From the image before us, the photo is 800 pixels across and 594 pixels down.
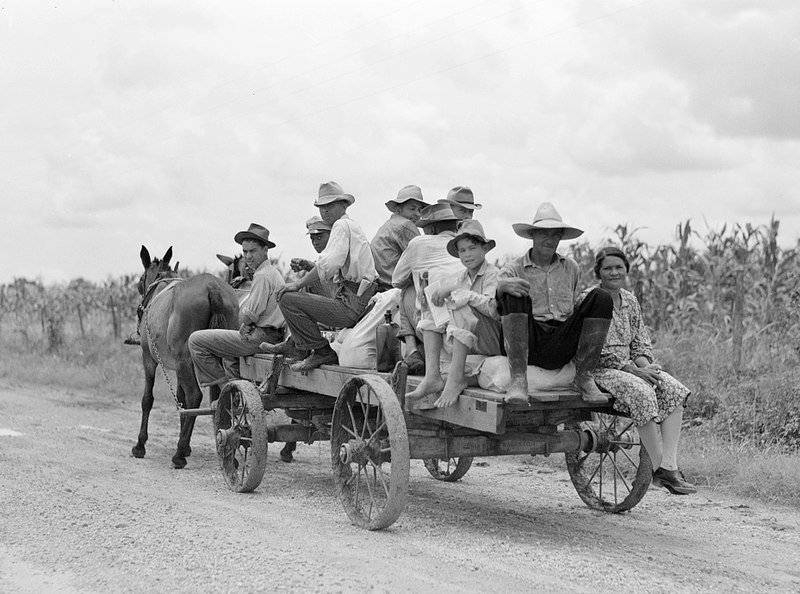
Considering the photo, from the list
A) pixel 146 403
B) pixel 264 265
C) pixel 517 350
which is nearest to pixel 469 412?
pixel 517 350

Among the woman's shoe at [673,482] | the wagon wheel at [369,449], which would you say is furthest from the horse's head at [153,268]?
the woman's shoe at [673,482]

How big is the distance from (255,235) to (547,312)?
11.8 ft

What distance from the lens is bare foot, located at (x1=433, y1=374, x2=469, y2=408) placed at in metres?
6.20

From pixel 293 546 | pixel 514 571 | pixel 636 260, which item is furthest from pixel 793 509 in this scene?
pixel 636 260

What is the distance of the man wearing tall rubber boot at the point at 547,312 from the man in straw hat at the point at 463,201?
185 centimetres

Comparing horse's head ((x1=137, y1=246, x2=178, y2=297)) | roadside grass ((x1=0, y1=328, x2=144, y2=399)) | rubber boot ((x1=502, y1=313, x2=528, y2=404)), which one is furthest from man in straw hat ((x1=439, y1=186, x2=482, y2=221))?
roadside grass ((x1=0, y1=328, x2=144, y2=399))

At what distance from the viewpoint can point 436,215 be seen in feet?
23.1

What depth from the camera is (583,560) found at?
19.1 feet

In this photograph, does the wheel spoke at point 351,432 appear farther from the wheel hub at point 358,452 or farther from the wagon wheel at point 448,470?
the wagon wheel at point 448,470

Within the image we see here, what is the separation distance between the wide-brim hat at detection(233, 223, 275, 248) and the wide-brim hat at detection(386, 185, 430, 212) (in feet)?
4.26

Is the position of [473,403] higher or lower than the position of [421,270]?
lower

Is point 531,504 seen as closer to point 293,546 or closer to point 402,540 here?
point 402,540

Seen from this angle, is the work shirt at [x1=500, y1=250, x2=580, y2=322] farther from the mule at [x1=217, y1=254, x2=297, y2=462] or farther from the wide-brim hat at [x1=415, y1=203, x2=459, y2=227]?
the mule at [x1=217, y1=254, x2=297, y2=462]

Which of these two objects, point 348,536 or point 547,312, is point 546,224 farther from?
point 348,536
